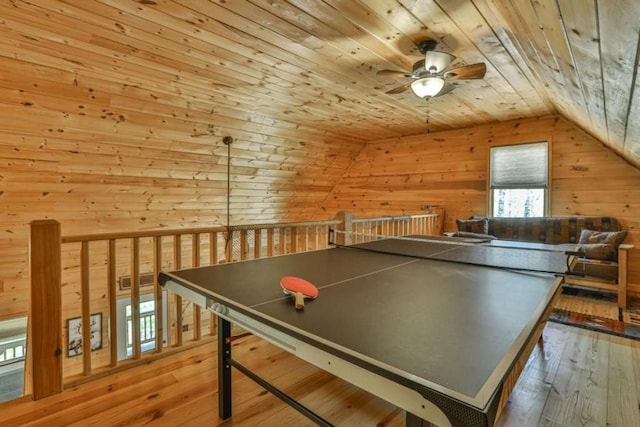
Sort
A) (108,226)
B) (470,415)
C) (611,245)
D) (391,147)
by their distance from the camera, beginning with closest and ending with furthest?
(470,415), (611,245), (108,226), (391,147)

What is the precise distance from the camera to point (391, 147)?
6.18 metres

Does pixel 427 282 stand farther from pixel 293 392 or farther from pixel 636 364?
pixel 636 364

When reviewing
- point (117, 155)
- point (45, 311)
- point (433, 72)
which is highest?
point (433, 72)

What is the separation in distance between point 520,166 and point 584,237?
131 cm

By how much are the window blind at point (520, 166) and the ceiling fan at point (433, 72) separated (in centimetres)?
280

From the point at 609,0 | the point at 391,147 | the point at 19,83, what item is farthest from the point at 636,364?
the point at 19,83

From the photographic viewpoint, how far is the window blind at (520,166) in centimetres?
467

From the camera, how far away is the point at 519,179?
4863 mm

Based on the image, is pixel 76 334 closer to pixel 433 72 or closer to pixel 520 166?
pixel 433 72

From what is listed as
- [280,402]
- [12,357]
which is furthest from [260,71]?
Answer: [12,357]

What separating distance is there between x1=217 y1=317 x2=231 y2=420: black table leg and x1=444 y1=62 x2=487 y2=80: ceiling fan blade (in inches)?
90.6

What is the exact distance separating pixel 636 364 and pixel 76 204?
5.42 m

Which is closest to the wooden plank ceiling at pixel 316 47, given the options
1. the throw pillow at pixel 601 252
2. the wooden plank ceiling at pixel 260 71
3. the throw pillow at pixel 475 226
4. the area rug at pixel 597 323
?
the wooden plank ceiling at pixel 260 71

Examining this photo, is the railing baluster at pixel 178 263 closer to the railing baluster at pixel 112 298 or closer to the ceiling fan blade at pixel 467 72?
the railing baluster at pixel 112 298
